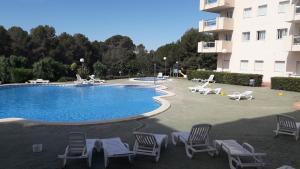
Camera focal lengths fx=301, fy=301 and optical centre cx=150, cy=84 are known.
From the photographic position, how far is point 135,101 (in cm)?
2175

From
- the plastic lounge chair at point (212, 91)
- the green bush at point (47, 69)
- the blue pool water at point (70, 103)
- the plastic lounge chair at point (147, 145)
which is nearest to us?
the plastic lounge chair at point (147, 145)

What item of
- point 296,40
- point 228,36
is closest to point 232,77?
point 296,40

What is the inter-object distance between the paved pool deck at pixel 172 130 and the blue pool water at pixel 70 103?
370cm

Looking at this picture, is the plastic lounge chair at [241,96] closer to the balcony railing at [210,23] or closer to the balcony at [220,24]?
the balcony at [220,24]

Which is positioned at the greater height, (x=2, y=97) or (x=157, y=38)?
(x=157, y=38)

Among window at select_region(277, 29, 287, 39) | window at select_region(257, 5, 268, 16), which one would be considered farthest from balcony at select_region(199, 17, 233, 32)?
window at select_region(277, 29, 287, 39)

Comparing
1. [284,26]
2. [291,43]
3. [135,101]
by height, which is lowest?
[135,101]

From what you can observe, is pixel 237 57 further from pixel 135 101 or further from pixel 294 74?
pixel 135 101

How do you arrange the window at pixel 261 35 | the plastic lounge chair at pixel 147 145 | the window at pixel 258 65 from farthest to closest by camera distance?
the window at pixel 258 65 < the window at pixel 261 35 < the plastic lounge chair at pixel 147 145

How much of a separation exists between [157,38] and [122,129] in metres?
58.0

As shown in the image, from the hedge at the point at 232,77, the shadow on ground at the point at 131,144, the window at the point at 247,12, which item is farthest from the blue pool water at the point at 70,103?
the window at the point at 247,12

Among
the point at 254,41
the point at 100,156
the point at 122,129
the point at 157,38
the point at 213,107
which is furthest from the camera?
the point at 157,38

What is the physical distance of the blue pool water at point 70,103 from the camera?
1653cm

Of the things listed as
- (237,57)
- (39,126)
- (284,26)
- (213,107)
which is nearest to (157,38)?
(237,57)
